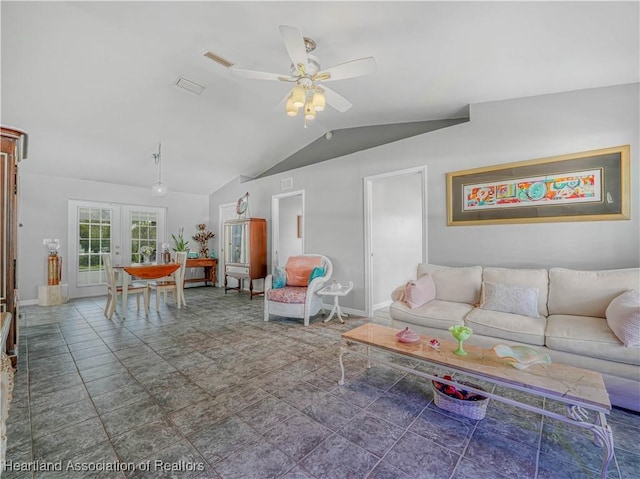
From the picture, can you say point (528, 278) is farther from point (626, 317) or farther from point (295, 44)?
point (295, 44)

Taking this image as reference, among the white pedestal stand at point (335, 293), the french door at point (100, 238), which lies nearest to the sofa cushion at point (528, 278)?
the white pedestal stand at point (335, 293)

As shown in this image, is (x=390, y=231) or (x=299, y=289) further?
(x=390, y=231)

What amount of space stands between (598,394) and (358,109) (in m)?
3.69

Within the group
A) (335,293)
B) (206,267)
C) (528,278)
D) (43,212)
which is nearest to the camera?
(528,278)

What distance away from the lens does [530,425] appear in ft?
5.86

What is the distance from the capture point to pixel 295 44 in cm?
194

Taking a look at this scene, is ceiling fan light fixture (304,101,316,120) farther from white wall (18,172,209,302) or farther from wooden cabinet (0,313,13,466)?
white wall (18,172,209,302)

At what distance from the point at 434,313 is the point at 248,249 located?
3936mm

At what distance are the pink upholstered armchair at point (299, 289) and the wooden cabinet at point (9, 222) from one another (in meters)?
2.56

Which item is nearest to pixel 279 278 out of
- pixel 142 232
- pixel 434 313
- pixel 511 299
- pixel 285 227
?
pixel 285 227

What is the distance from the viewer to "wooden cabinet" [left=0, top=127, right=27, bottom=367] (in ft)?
8.20

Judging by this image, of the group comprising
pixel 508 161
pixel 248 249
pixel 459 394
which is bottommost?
pixel 459 394

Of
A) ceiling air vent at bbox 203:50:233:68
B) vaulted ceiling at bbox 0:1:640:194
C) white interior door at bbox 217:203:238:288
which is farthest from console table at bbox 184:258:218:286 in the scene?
ceiling air vent at bbox 203:50:233:68

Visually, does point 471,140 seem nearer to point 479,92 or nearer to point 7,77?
point 479,92
